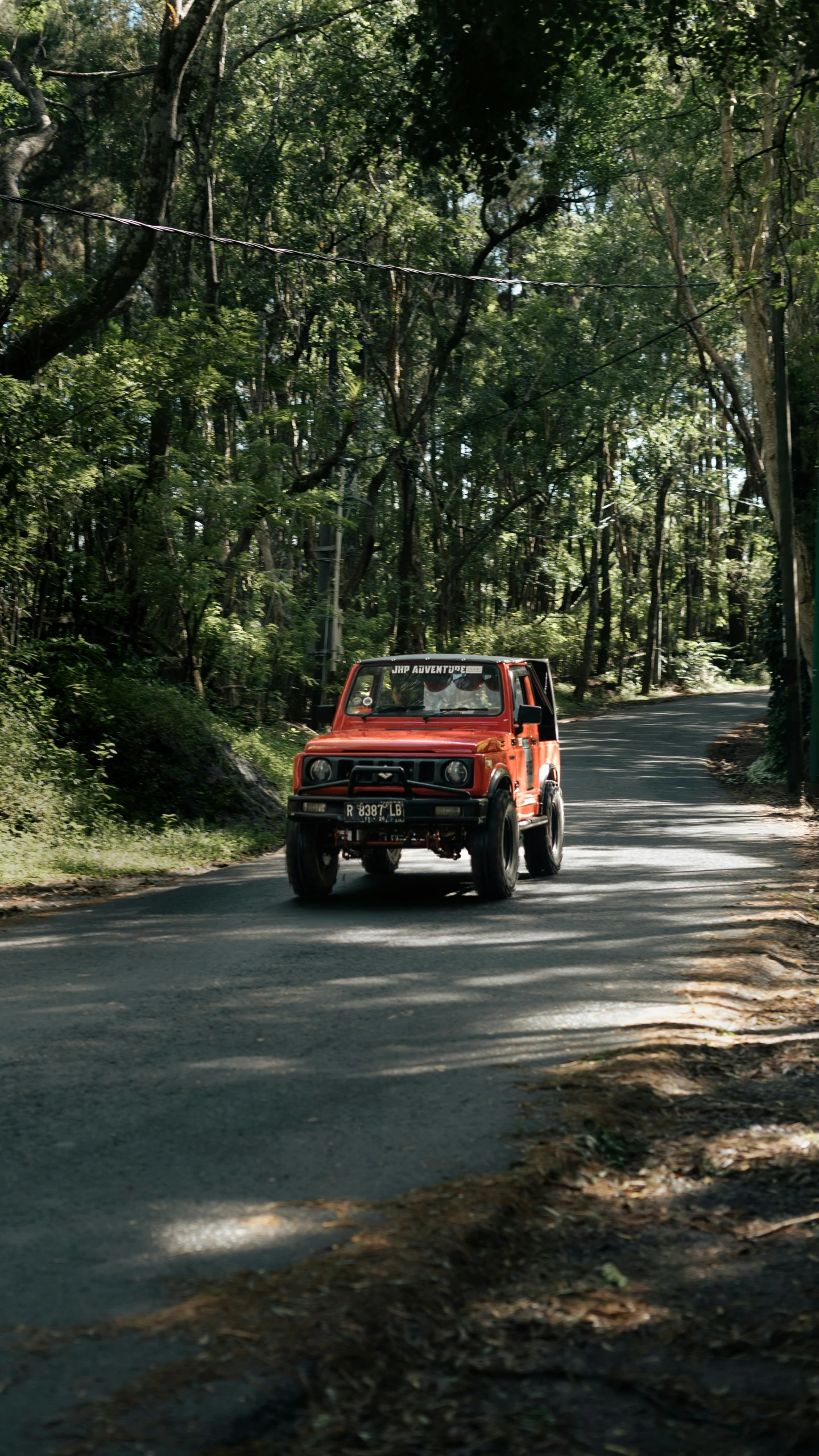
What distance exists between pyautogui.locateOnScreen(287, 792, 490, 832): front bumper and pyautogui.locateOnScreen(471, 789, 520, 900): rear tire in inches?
7.1

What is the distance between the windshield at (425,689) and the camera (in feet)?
42.9

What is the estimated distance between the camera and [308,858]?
11.7 meters

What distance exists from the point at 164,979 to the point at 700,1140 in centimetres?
391

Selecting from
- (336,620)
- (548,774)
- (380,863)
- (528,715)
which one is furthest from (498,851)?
(336,620)

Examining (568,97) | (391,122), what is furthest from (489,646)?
(391,122)

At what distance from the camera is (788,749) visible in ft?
77.2

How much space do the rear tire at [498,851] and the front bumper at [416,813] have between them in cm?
18

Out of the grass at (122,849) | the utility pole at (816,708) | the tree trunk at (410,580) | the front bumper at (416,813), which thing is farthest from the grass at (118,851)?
the tree trunk at (410,580)

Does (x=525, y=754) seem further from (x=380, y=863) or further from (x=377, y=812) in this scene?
(x=377, y=812)

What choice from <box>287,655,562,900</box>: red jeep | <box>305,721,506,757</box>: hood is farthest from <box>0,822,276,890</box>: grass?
<box>305,721,506,757</box>: hood

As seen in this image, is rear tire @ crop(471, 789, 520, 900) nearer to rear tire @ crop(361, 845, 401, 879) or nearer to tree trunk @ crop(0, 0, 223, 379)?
rear tire @ crop(361, 845, 401, 879)

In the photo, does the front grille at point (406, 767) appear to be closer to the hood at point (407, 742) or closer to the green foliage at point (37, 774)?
the hood at point (407, 742)

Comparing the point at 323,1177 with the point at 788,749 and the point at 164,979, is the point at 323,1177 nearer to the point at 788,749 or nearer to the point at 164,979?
the point at 164,979

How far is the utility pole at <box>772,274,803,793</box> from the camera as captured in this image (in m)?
23.2
